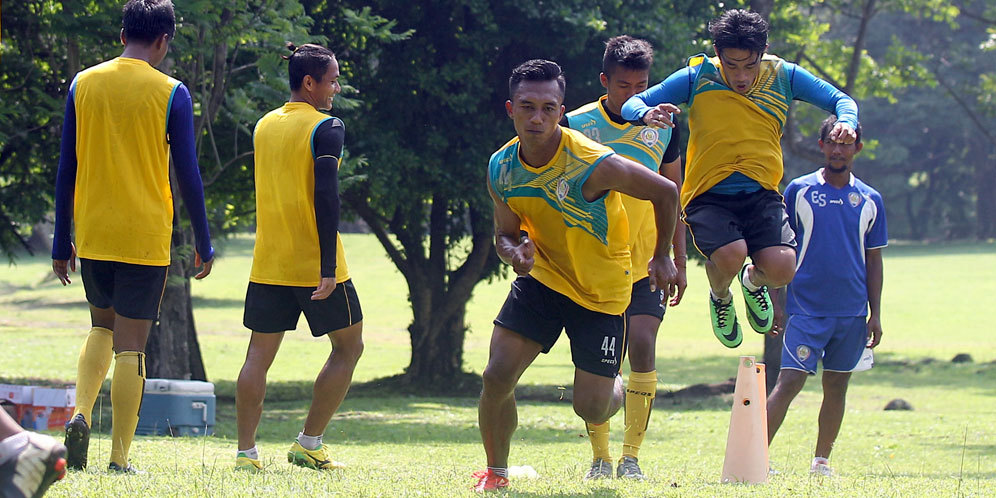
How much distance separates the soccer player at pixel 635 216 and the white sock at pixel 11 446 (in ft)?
12.1

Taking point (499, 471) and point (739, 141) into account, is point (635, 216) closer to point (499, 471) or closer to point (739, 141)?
point (739, 141)

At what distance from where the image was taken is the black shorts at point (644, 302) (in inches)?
292

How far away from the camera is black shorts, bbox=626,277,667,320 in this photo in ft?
24.3

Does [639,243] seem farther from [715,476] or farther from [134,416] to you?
[134,416]

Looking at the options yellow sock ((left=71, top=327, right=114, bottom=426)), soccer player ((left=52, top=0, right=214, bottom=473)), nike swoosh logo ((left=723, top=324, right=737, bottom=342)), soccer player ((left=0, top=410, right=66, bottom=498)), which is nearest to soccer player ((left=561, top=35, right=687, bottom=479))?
nike swoosh logo ((left=723, top=324, right=737, bottom=342))

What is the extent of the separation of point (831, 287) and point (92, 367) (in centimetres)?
499

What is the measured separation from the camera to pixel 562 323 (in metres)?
6.15

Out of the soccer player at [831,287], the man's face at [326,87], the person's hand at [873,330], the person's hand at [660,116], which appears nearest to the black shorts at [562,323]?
the person's hand at [660,116]

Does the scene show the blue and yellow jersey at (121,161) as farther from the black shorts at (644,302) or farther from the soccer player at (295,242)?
the black shorts at (644,302)

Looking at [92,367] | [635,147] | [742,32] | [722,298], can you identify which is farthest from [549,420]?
[92,367]

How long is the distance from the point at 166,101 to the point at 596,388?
8.87 ft

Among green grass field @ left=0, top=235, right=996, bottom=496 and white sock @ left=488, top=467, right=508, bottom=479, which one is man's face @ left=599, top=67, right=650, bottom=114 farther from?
white sock @ left=488, top=467, right=508, bottom=479

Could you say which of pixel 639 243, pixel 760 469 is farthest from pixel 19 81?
pixel 760 469

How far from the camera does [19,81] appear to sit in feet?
43.6
